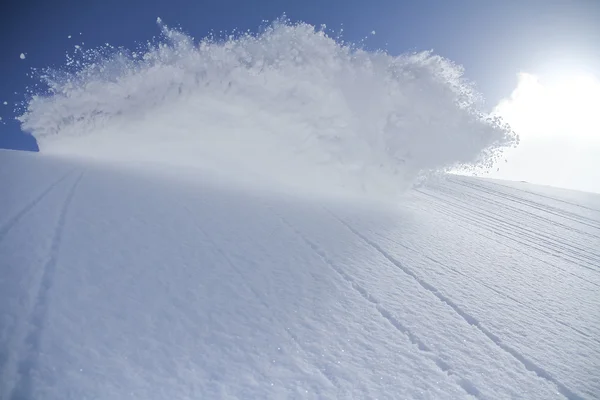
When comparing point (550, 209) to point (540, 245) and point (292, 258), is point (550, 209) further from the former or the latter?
point (292, 258)

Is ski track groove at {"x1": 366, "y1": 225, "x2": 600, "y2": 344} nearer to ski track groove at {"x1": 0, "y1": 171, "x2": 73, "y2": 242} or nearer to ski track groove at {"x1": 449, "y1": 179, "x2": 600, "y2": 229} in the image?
ski track groove at {"x1": 0, "y1": 171, "x2": 73, "y2": 242}

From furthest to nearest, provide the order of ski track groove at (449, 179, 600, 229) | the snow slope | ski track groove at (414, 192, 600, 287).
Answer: ski track groove at (449, 179, 600, 229), ski track groove at (414, 192, 600, 287), the snow slope

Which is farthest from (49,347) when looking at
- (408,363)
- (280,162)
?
(280,162)

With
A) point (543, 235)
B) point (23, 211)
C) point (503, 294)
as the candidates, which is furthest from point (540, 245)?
point (23, 211)

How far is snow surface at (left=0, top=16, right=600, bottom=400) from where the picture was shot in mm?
1342

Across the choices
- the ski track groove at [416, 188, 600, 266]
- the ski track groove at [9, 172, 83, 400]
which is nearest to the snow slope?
the ski track groove at [9, 172, 83, 400]

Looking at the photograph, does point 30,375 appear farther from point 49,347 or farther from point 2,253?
point 2,253

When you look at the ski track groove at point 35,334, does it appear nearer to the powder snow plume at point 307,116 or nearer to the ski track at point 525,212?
the powder snow plume at point 307,116

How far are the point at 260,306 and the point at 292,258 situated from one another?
72 centimetres

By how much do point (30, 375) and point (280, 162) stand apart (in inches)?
197

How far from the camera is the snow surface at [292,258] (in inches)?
52.8

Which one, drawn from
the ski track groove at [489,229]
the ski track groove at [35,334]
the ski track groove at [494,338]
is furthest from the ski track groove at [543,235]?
the ski track groove at [35,334]

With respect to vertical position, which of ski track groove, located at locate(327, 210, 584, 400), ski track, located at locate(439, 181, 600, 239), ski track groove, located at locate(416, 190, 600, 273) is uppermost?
ski track, located at locate(439, 181, 600, 239)

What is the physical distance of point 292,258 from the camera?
8.11 ft
